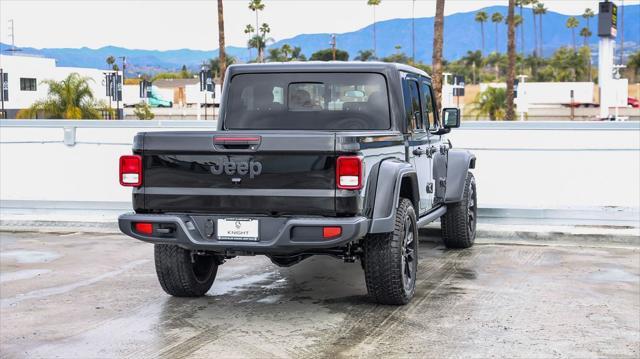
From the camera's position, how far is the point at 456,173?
1044 cm

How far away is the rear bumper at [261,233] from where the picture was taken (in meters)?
6.83

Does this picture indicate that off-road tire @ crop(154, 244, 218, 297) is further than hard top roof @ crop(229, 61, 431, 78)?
No

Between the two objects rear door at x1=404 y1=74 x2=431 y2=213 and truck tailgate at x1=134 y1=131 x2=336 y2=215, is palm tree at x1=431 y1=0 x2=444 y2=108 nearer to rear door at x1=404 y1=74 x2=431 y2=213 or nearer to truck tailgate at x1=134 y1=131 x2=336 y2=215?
rear door at x1=404 y1=74 x2=431 y2=213

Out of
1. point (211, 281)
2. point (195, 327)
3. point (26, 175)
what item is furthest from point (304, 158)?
point (26, 175)

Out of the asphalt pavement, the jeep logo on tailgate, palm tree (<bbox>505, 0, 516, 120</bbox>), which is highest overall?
palm tree (<bbox>505, 0, 516, 120</bbox>)

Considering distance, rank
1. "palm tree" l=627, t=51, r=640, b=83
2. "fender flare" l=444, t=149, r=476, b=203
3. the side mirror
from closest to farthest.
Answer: the side mirror
"fender flare" l=444, t=149, r=476, b=203
"palm tree" l=627, t=51, r=640, b=83

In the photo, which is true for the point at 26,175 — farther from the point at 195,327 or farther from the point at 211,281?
the point at 195,327

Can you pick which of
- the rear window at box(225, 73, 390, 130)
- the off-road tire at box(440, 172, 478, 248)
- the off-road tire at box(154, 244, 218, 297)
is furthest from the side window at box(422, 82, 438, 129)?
the off-road tire at box(154, 244, 218, 297)

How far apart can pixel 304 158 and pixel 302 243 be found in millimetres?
656

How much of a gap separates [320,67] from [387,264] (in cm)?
218

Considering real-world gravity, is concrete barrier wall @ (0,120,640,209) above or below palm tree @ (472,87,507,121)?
below

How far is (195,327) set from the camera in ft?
23.1

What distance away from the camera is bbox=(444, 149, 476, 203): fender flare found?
10289 millimetres

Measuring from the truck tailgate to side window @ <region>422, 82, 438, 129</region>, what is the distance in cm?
297
